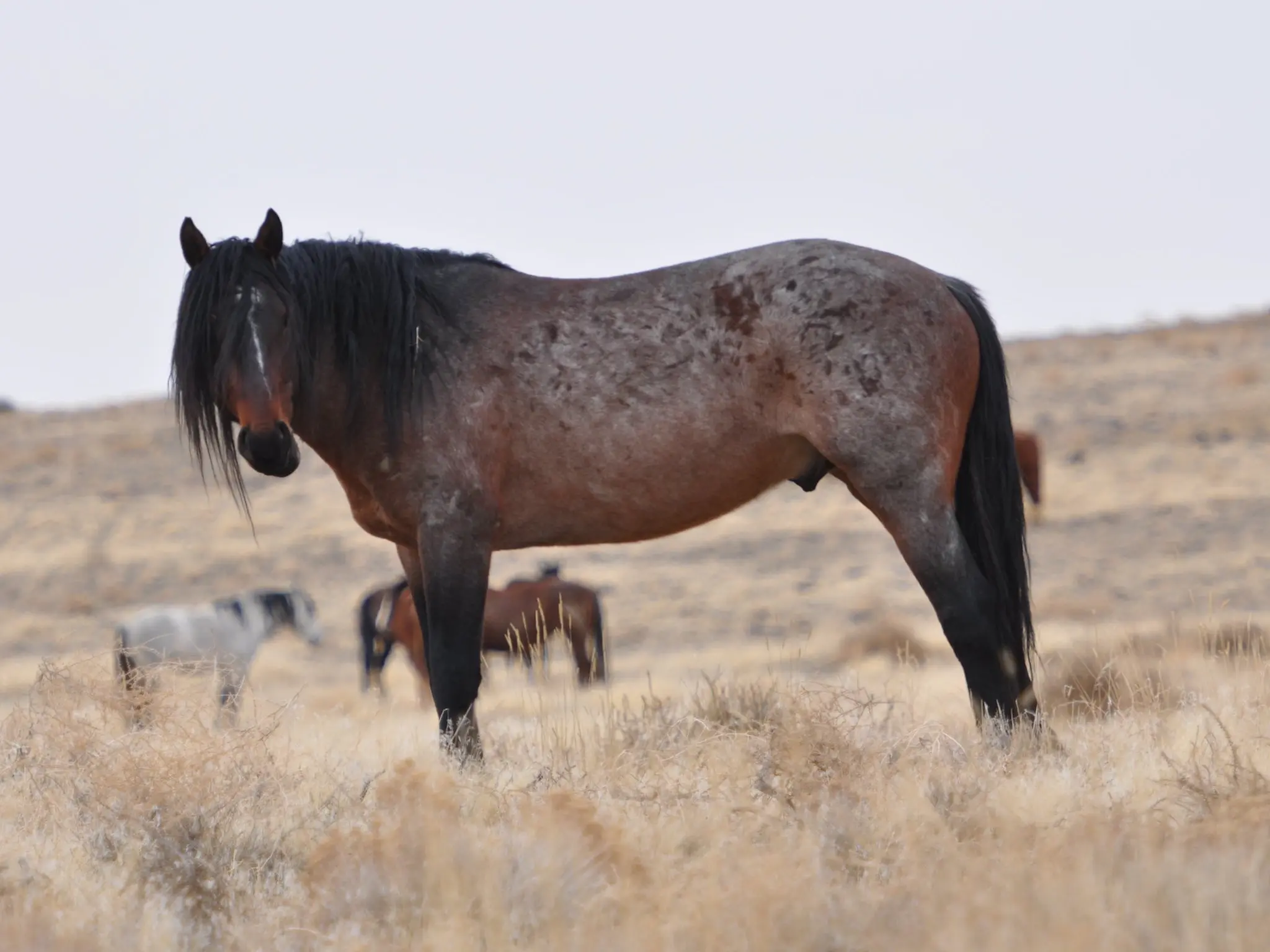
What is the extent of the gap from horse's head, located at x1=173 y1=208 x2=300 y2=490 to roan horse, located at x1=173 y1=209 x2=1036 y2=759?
11 millimetres

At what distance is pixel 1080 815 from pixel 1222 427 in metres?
31.7

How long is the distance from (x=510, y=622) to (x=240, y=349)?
33.7 ft

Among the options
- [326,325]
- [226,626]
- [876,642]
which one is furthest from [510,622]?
[326,325]

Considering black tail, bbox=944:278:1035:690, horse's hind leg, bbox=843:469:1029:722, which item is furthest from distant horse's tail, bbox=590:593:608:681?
horse's hind leg, bbox=843:469:1029:722

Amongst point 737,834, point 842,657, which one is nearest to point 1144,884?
point 737,834

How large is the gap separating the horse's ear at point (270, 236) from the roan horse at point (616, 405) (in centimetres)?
1

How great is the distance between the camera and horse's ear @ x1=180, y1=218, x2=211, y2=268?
18.8 ft

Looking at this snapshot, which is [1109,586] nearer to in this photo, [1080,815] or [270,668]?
[270,668]

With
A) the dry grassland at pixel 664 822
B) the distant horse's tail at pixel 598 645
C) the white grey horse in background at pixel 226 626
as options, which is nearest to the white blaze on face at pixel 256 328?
the dry grassland at pixel 664 822

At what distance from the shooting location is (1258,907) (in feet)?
9.34

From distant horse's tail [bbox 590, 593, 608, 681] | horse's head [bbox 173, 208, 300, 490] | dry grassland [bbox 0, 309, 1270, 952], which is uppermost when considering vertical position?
horse's head [bbox 173, 208, 300, 490]

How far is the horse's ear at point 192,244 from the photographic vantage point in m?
5.74

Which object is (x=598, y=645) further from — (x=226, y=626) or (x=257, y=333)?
(x=257, y=333)

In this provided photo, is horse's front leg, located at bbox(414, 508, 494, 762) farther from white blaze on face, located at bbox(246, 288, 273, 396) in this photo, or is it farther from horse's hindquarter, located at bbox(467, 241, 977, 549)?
white blaze on face, located at bbox(246, 288, 273, 396)
